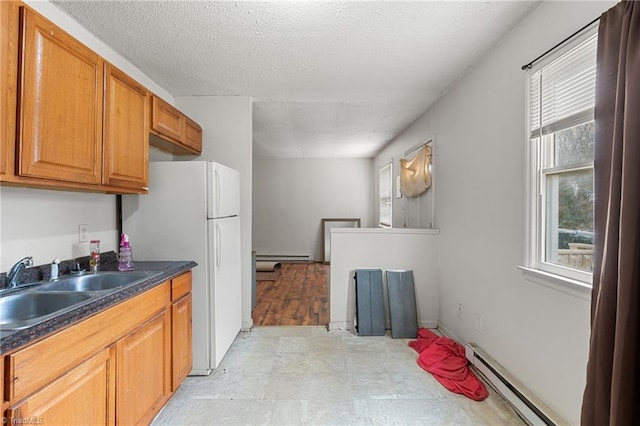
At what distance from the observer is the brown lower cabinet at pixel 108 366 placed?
3.33 ft

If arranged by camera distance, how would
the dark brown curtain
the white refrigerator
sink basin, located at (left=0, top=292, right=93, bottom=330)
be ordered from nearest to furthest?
the dark brown curtain, sink basin, located at (left=0, top=292, right=93, bottom=330), the white refrigerator

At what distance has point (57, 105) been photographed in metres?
1.45

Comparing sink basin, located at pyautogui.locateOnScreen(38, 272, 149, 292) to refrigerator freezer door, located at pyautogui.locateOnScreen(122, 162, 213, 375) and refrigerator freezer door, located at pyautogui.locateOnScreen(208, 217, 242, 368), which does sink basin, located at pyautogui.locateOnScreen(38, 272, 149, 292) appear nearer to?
refrigerator freezer door, located at pyautogui.locateOnScreen(122, 162, 213, 375)

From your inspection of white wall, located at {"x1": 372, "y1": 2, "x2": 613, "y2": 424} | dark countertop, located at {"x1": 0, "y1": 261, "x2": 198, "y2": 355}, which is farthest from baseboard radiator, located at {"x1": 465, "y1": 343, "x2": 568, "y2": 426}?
dark countertop, located at {"x1": 0, "y1": 261, "x2": 198, "y2": 355}

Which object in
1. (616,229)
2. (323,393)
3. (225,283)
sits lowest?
(323,393)

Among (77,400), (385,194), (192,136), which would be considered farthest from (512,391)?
(385,194)

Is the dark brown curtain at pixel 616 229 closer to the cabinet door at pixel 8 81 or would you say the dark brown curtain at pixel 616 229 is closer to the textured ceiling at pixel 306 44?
the textured ceiling at pixel 306 44

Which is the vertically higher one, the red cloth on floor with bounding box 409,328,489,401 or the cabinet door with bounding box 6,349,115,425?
the cabinet door with bounding box 6,349,115,425

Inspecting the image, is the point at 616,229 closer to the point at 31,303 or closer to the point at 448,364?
the point at 448,364

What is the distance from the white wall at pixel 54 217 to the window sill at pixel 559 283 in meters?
2.89

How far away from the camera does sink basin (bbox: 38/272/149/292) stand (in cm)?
174

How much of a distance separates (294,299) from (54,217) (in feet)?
10.2

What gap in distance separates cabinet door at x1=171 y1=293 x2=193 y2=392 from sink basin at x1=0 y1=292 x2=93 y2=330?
0.60 metres

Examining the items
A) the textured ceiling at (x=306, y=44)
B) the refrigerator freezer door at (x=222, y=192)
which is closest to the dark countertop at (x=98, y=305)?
the refrigerator freezer door at (x=222, y=192)
